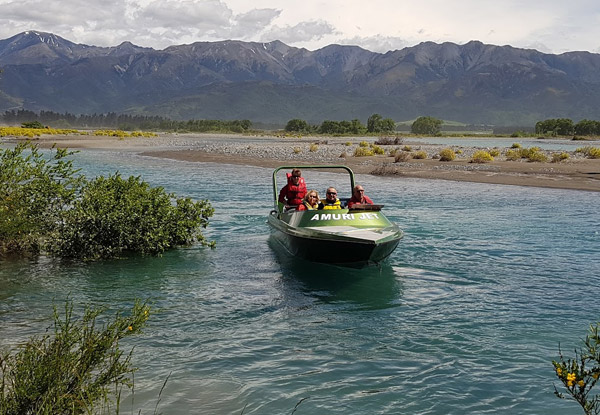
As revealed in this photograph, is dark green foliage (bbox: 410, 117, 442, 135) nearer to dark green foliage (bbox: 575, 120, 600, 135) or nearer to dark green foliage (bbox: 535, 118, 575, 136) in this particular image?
dark green foliage (bbox: 535, 118, 575, 136)

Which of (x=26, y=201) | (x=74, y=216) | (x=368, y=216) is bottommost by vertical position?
(x=74, y=216)

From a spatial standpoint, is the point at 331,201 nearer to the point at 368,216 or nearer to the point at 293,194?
the point at 368,216

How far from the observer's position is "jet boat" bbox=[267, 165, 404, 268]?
37.4ft

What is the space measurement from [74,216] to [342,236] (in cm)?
581

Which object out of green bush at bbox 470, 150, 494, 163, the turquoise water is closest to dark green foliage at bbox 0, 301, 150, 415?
the turquoise water

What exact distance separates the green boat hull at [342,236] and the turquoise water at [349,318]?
20.8 inches

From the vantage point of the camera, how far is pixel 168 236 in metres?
14.1

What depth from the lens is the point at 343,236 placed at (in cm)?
1138

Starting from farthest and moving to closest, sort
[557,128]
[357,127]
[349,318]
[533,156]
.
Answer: [357,127]
[557,128]
[533,156]
[349,318]

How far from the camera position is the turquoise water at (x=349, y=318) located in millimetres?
7109

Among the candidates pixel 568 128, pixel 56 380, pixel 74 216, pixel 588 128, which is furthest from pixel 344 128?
pixel 56 380

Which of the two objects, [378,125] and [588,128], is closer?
[588,128]

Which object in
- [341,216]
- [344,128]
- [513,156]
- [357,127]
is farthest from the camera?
[344,128]

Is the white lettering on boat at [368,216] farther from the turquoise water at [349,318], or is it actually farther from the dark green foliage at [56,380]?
the dark green foliage at [56,380]
